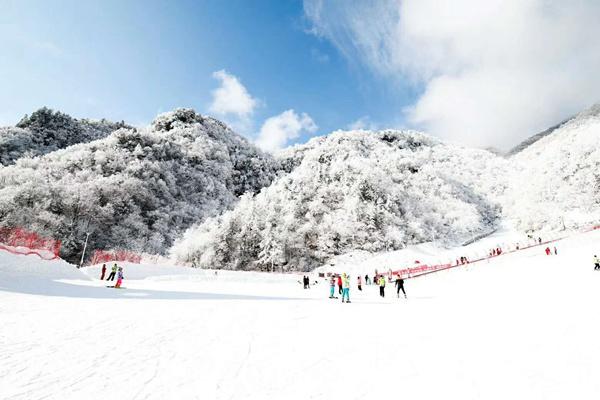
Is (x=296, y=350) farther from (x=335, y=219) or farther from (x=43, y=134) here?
(x=43, y=134)

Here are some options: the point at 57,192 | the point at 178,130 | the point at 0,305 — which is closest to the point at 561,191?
the point at 0,305

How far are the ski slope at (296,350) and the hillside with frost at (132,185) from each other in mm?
56257

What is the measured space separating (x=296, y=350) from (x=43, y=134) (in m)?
120

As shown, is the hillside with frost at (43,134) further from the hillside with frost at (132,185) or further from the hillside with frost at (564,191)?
the hillside with frost at (564,191)

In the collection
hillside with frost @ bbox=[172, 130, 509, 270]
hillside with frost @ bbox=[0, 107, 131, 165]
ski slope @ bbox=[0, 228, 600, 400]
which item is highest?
hillside with frost @ bbox=[0, 107, 131, 165]

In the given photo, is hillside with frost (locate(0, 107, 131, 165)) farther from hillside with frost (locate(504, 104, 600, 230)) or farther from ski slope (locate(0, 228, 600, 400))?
hillside with frost (locate(504, 104, 600, 230))

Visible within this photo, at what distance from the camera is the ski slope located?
15.7ft

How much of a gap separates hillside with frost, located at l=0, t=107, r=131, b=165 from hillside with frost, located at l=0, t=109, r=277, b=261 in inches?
622

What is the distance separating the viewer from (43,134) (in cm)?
9794

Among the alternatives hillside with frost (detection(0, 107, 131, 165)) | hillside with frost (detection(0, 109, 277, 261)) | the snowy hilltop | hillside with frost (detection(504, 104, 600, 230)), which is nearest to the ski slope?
the snowy hilltop

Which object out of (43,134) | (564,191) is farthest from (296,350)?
(43,134)

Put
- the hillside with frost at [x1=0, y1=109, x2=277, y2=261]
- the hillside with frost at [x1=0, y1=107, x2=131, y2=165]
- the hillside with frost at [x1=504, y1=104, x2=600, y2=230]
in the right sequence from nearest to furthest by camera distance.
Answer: the hillside with frost at [x1=504, y1=104, x2=600, y2=230] → the hillside with frost at [x1=0, y1=109, x2=277, y2=261] → the hillside with frost at [x1=0, y1=107, x2=131, y2=165]

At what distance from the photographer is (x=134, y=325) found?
8414mm

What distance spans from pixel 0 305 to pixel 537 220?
69.1 metres
